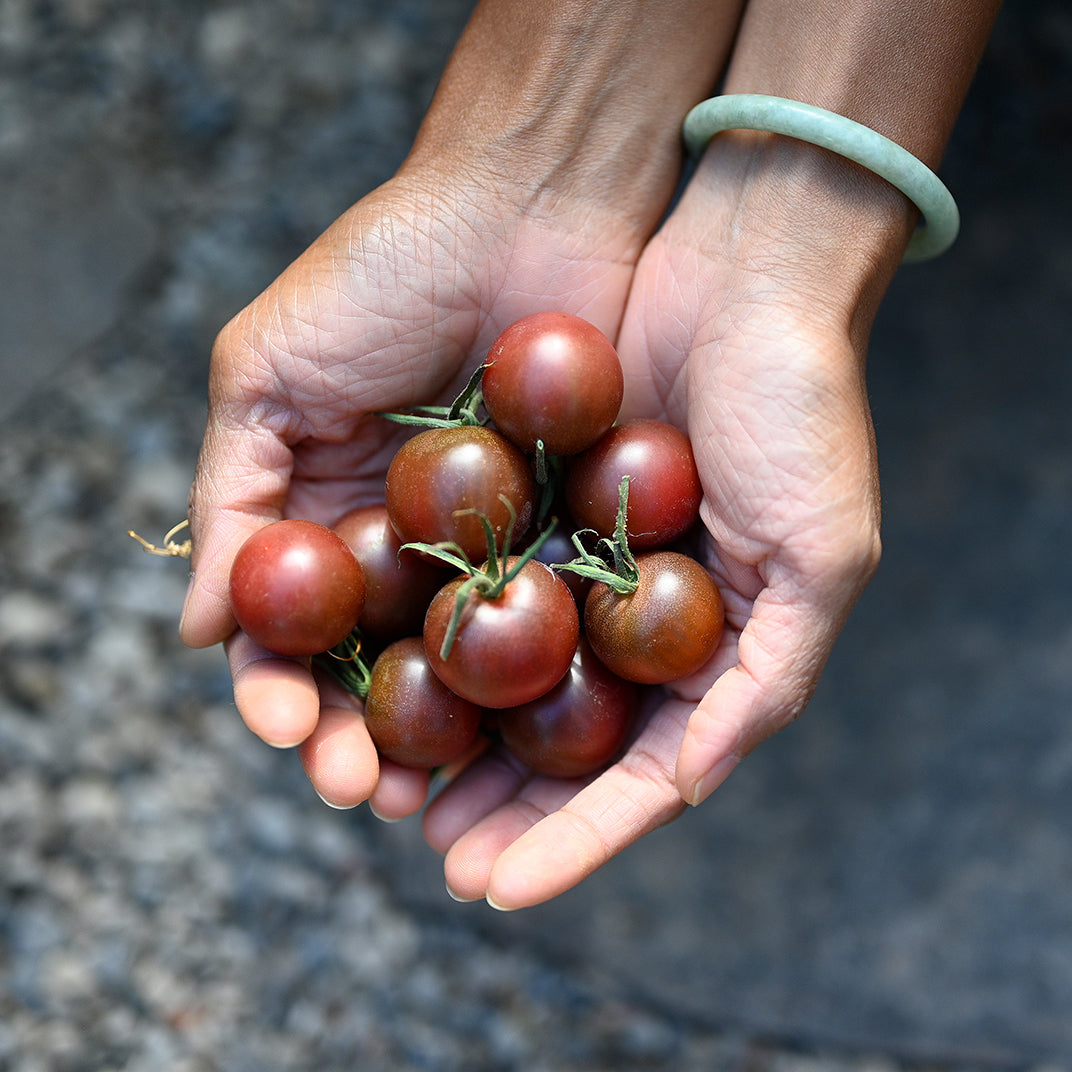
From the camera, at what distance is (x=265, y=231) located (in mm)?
2896

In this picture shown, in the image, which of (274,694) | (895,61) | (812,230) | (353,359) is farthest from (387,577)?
(895,61)

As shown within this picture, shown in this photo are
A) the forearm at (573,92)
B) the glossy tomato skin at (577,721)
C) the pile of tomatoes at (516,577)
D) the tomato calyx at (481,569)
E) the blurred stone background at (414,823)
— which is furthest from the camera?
the blurred stone background at (414,823)

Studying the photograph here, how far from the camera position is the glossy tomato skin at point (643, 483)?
176 cm

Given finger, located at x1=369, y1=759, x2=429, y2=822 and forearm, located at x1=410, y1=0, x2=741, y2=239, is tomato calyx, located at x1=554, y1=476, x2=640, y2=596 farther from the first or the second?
forearm, located at x1=410, y1=0, x2=741, y2=239

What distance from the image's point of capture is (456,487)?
1660 millimetres

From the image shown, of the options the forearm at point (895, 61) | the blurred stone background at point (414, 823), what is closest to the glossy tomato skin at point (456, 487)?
the forearm at point (895, 61)

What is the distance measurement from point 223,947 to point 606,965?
3.22ft

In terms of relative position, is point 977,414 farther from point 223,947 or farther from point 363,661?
point 223,947

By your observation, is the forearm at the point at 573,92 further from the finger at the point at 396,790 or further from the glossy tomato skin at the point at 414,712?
the finger at the point at 396,790

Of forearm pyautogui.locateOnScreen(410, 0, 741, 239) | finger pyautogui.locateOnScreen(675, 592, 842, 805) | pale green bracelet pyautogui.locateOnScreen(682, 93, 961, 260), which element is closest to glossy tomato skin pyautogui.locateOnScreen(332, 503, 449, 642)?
finger pyautogui.locateOnScreen(675, 592, 842, 805)

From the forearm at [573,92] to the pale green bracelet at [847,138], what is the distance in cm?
16

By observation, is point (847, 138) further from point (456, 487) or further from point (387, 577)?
point (387, 577)

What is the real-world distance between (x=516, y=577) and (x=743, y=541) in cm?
39

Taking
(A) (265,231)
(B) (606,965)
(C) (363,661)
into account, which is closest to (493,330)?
(C) (363,661)
